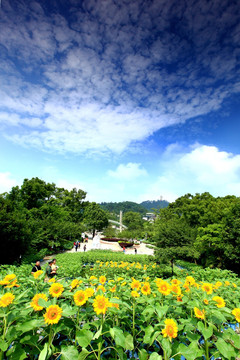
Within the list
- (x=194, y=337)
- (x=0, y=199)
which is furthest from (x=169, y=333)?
(x=0, y=199)

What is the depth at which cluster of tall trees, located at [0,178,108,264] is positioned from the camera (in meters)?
10.4

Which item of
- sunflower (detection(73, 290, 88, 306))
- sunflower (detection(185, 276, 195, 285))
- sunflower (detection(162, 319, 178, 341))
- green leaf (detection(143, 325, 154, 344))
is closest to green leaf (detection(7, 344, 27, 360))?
sunflower (detection(73, 290, 88, 306))

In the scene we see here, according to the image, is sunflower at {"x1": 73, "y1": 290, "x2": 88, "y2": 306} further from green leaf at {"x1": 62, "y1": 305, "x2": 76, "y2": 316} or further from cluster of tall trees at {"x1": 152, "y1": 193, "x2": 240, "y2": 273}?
cluster of tall trees at {"x1": 152, "y1": 193, "x2": 240, "y2": 273}

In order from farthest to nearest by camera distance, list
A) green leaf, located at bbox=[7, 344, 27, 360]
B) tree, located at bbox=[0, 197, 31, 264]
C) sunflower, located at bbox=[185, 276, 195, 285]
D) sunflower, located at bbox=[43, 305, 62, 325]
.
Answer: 1. tree, located at bbox=[0, 197, 31, 264]
2. sunflower, located at bbox=[185, 276, 195, 285]
3. sunflower, located at bbox=[43, 305, 62, 325]
4. green leaf, located at bbox=[7, 344, 27, 360]

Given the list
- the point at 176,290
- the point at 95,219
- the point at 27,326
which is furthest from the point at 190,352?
the point at 95,219

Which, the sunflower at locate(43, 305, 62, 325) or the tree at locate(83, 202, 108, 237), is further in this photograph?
the tree at locate(83, 202, 108, 237)

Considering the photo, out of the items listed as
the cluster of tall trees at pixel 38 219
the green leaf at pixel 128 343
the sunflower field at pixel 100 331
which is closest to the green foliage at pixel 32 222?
the cluster of tall trees at pixel 38 219

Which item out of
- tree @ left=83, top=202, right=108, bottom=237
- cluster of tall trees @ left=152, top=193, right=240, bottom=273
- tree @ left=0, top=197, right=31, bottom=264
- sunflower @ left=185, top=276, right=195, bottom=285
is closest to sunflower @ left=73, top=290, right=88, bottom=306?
sunflower @ left=185, top=276, right=195, bottom=285

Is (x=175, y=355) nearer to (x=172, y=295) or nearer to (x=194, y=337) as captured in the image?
(x=194, y=337)

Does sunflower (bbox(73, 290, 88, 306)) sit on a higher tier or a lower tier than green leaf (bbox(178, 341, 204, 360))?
higher

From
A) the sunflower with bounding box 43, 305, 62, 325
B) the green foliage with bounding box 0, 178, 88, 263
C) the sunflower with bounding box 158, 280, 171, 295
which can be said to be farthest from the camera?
the green foliage with bounding box 0, 178, 88, 263

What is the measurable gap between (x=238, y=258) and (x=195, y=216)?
28.9 feet

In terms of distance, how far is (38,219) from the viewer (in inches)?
713

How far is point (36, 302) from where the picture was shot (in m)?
1.34
